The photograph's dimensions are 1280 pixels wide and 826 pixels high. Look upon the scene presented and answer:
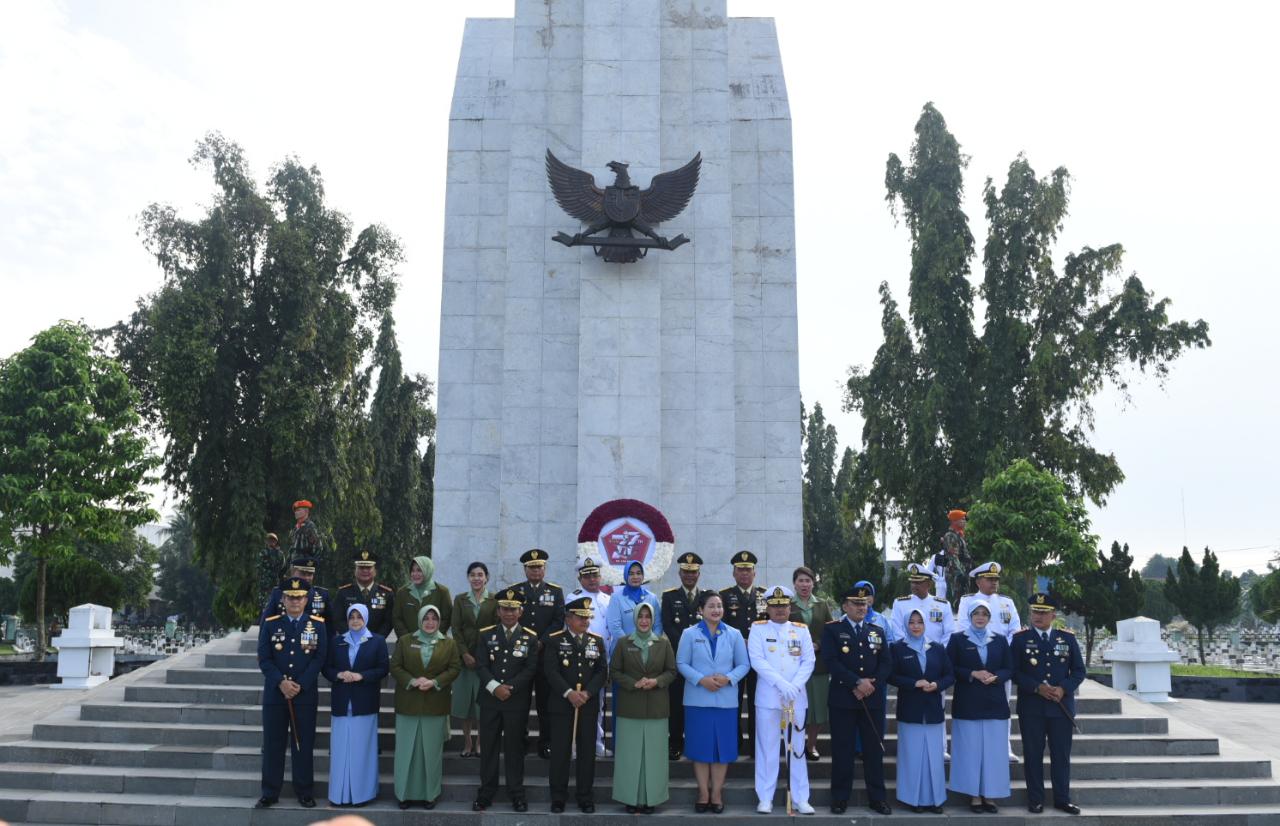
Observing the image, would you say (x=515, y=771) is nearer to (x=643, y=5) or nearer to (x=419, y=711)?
(x=419, y=711)

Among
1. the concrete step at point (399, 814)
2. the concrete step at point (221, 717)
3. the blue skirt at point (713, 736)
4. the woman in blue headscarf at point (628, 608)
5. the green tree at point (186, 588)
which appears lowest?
the green tree at point (186, 588)

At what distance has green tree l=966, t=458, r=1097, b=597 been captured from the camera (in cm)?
2017

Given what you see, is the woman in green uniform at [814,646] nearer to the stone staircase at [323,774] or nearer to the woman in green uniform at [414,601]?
the stone staircase at [323,774]

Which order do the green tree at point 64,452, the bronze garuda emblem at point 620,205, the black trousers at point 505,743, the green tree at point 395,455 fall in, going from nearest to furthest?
the black trousers at point 505,743 → the bronze garuda emblem at point 620,205 → the green tree at point 64,452 → the green tree at point 395,455

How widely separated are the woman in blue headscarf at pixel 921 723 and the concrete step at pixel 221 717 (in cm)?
150

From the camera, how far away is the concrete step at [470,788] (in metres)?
8.17

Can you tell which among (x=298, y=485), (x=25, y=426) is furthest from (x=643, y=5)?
(x=25, y=426)

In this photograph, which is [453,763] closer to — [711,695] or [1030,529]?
[711,695]

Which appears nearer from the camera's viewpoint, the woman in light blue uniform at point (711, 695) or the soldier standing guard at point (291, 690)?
the woman in light blue uniform at point (711, 695)

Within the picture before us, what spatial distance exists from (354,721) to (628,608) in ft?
8.13

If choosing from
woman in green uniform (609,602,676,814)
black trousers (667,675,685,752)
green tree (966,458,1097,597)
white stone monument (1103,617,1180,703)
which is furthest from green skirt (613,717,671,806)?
green tree (966,458,1097,597)

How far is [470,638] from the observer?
871cm

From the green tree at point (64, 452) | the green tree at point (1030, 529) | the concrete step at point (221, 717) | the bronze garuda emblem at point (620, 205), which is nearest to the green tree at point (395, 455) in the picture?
the green tree at point (64, 452)

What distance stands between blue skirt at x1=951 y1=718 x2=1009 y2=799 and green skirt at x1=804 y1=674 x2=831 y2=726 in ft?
3.80
